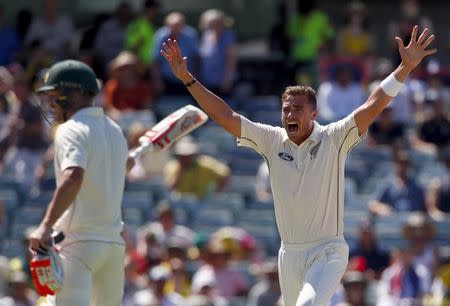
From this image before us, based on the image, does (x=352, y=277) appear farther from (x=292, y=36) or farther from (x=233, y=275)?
(x=292, y=36)

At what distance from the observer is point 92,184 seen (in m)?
8.86

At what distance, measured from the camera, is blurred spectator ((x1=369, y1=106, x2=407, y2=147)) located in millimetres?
17141

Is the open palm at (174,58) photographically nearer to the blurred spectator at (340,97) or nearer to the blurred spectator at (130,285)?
the blurred spectator at (130,285)

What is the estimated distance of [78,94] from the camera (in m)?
9.09

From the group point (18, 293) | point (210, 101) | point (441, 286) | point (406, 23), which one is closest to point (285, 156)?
point (210, 101)

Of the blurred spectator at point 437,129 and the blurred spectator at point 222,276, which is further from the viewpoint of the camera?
the blurred spectator at point 437,129

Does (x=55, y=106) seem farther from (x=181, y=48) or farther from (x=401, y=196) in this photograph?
(x=181, y=48)

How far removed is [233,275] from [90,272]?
5.73 meters

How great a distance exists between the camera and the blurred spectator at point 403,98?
17469mm

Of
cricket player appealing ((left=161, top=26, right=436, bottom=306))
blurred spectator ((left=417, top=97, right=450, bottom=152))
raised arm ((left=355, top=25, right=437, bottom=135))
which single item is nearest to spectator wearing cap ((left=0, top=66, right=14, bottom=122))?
blurred spectator ((left=417, top=97, right=450, bottom=152))

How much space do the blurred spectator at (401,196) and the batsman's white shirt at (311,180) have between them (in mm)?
6775

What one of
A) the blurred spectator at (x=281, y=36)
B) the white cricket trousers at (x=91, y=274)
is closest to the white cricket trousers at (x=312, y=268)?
the white cricket trousers at (x=91, y=274)

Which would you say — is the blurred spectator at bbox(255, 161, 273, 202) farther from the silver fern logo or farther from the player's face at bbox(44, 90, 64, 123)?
the silver fern logo

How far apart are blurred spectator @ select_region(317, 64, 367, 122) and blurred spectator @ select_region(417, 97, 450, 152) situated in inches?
34.4
